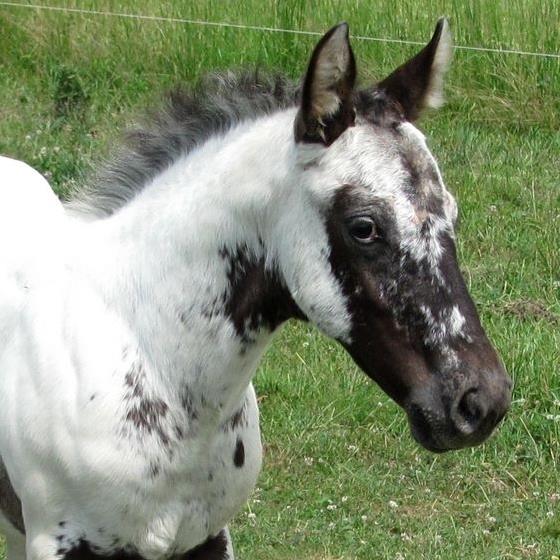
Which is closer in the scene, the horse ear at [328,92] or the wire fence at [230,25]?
the horse ear at [328,92]

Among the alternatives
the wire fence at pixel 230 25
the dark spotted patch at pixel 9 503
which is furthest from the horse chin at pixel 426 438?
the wire fence at pixel 230 25

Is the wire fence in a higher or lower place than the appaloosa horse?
lower

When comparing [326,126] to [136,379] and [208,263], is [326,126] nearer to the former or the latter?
[208,263]

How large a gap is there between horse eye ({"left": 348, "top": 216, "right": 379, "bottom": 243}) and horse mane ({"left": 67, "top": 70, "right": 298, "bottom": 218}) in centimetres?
43

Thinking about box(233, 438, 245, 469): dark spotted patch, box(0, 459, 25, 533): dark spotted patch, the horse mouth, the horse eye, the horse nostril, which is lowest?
box(0, 459, 25, 533): dark spotted patch

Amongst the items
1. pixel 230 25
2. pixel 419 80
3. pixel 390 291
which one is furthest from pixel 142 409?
pixel 230 25

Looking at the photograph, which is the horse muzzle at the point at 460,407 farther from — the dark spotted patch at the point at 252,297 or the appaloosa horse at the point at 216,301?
the dark spotted patch at the point at 252,297

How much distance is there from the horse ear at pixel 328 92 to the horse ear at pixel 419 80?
180 millimetres

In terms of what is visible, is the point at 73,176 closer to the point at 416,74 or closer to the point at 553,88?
the point at 553,88

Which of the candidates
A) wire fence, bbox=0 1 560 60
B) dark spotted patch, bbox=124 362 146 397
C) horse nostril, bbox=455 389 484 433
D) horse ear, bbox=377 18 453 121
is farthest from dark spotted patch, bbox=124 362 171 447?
wire fence, bbox=0 1 560 60

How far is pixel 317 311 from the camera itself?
3.04 m

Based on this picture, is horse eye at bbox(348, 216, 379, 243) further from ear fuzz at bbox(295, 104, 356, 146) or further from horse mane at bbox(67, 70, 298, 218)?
horse mane at bbox(67, 70, 298, 218)

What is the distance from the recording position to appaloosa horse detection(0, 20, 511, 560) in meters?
2.95

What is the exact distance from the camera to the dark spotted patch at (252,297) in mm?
3164
